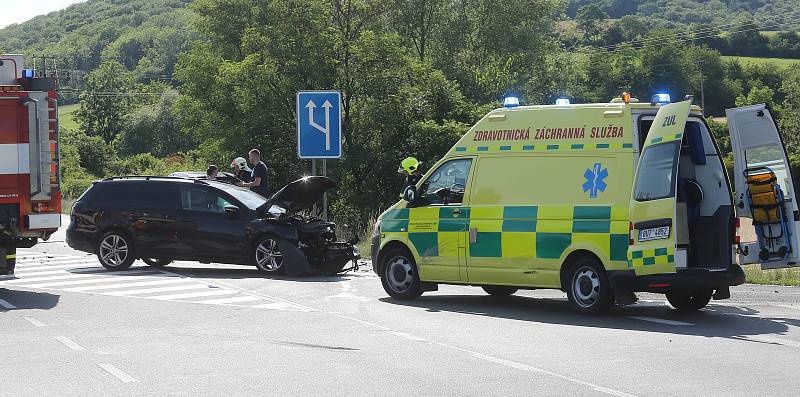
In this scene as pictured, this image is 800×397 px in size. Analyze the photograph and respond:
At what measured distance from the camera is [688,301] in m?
13.2

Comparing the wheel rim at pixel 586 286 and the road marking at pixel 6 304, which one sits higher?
the wheel rim at pixel 586 286

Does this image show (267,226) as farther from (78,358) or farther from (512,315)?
(78,358)

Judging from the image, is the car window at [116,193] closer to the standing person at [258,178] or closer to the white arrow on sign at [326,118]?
the standing person at [258,178]

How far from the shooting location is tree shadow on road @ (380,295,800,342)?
37.8ft

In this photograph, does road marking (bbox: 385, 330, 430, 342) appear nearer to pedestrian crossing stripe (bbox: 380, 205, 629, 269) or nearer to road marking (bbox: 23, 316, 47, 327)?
pedestrian crossing stripe (bbox: 380, 205, 629, 269)

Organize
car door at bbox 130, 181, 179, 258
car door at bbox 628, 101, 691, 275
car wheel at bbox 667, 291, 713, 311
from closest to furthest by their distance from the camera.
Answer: car door at bbox 628, 101, 691, 275 → car wheel at bbox 667, 291, 713, 311 → car door at bbox 130, 181, 179, 258

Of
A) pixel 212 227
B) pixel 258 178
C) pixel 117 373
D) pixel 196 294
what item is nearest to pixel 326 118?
pixel 258 178

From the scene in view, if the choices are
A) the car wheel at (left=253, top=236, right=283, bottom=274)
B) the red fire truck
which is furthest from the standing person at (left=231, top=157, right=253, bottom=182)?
the red fire truck

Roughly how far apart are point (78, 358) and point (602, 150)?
613 centimetres

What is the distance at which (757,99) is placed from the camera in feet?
290

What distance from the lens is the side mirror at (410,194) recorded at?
14.1 metres

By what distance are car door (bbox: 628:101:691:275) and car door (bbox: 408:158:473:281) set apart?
2.41 m

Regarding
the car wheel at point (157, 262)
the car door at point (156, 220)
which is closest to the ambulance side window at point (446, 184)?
the car door at point (156, 220)

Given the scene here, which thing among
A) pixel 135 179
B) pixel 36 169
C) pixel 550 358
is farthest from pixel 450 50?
pixel 550 358
